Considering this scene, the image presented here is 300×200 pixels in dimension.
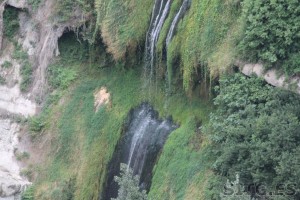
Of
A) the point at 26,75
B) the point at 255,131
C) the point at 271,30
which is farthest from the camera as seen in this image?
the point at 26,75

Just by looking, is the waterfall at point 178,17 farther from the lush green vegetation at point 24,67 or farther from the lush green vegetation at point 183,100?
the lush green vegetation at point 24,67

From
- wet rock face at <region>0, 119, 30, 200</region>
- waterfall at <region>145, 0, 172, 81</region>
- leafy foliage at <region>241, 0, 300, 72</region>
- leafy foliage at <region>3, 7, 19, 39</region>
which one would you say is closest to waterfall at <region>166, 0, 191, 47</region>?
waterfall at <region>145, 0, 172, 81</region>

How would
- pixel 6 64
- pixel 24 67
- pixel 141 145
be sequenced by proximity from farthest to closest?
pixel 6 64
pixel 24 67
pixel 141 145

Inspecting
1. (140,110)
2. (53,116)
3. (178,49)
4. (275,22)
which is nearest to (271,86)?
(275,22)

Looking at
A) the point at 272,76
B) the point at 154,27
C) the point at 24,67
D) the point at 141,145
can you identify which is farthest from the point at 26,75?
the point at 272,76

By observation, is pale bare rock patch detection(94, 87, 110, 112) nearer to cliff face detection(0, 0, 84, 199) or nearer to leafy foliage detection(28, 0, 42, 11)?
cliff face detection(0, 0, 84, 199)

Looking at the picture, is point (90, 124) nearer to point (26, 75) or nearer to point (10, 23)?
point (26, 75)
